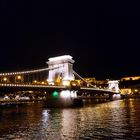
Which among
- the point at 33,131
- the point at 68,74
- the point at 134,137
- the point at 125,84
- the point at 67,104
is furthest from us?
the point at 125,84

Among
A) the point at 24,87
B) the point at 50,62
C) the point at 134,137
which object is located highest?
the point at 50,62

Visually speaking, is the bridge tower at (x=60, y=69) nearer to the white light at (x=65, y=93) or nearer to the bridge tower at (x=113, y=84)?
the white light at (x=65, y=93)

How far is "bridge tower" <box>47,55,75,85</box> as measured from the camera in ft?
254

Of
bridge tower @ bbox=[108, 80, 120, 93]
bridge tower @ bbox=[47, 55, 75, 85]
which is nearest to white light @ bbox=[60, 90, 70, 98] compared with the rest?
bridge tower @ bbox=[47, 55, 75, 85]

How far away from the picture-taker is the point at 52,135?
23781mm

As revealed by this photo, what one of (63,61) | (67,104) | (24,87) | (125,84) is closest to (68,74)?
(63,61)

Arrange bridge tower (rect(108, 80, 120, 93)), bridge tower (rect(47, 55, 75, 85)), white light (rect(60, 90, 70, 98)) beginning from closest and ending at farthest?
white light (rect(60, 90, 70, 98)) < bridge tower (rect(47, 55, 75, 85)) < bridge tower (rect(108, 80, 120, 93))

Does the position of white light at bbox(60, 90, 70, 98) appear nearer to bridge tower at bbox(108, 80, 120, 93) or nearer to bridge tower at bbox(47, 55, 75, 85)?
bridge tower at bbox(47, 55, 75, 85)

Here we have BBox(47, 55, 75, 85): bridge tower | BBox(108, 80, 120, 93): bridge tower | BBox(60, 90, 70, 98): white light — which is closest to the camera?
BBox(60, 90, 70, 98): white light

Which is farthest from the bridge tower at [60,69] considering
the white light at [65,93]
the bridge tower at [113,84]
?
the bridge tower at [113,84]

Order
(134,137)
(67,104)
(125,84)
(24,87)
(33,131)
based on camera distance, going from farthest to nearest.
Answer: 1. (125,84)
2. (67,104)
3. (24,87)
4. (33,131)
5. (134,137)

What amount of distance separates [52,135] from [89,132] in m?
2.87

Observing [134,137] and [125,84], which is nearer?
[134,137]

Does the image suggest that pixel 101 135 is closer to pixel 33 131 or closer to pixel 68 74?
pixel 33 131
